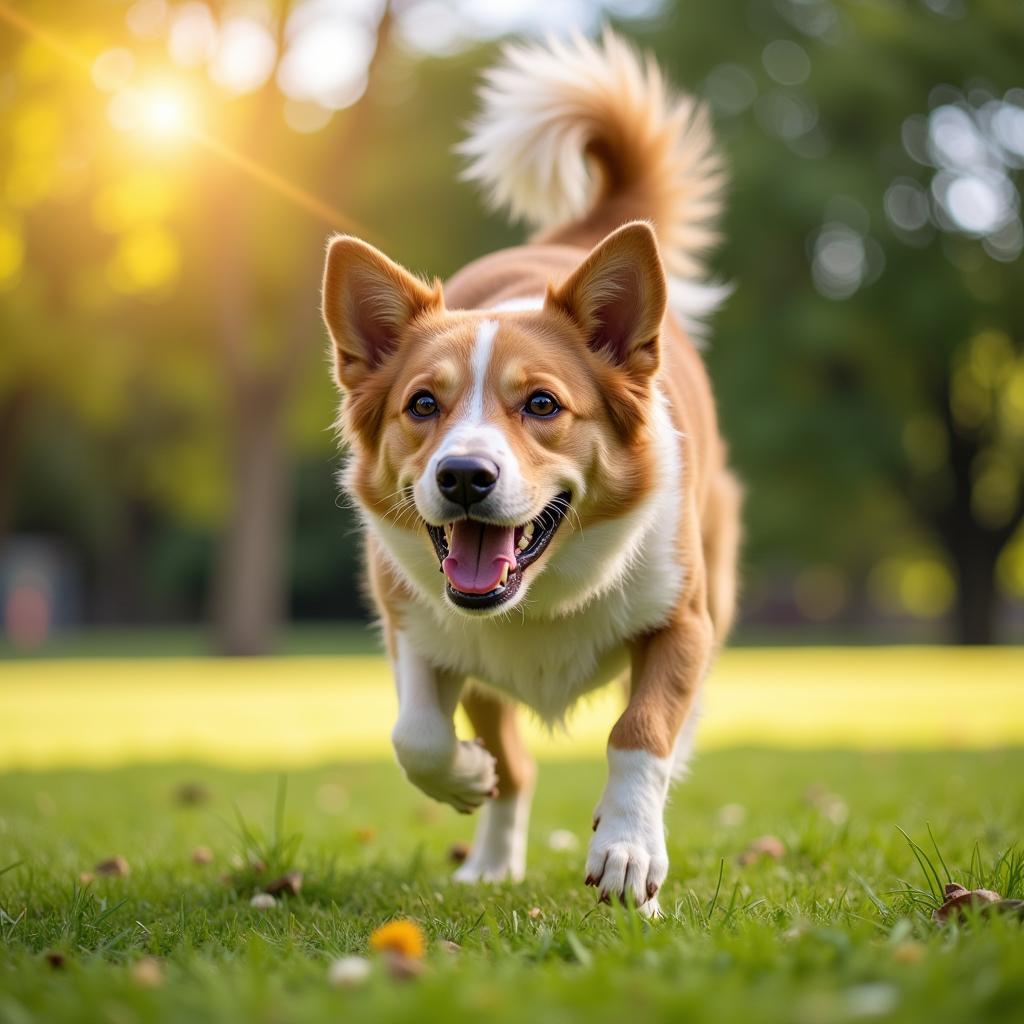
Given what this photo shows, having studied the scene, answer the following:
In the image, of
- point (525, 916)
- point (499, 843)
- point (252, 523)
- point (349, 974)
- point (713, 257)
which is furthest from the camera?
point (713, 257)

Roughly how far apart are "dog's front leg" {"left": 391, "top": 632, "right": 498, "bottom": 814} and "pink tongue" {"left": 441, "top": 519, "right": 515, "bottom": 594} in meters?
0.58

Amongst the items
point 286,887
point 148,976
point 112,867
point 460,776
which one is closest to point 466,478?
point 460,776

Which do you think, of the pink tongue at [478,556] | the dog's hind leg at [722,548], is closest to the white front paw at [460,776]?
the pink tongue at [478,556]

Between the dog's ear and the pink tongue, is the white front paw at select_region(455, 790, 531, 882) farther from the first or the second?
the dog's ear

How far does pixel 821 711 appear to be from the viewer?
10.5m

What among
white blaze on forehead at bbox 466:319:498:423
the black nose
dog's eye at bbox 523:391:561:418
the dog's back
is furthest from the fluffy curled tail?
the black nose

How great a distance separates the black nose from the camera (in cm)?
310

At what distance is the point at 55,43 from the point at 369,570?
13.5 m

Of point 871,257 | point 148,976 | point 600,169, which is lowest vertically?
point 148,976

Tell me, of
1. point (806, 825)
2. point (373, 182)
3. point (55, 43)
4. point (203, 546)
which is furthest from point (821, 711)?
point (203, 546)

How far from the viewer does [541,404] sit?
11.4ft

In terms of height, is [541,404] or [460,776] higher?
[541,404]

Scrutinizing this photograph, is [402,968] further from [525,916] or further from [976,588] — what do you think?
[976,588]

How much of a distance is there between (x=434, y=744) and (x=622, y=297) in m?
1.44
